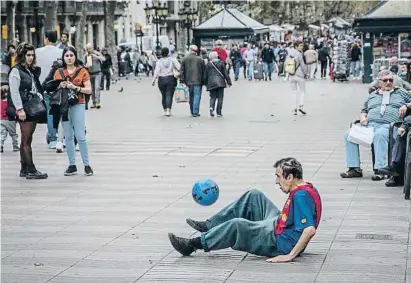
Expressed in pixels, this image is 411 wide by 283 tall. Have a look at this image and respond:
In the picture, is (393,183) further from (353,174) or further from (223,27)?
(223,27)

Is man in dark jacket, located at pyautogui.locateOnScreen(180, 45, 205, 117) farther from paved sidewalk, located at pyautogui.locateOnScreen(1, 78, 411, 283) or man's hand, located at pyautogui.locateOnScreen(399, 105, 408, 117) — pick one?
man's hand, located at pyautogui.locateOnScreen(399, 105, 408, 117)

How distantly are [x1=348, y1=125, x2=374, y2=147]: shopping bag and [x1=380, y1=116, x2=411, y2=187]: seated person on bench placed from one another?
64cm

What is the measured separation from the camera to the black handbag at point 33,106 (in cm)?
1347

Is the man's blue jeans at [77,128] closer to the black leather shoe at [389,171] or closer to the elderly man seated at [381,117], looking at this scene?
the elderly man seated at [381,117]

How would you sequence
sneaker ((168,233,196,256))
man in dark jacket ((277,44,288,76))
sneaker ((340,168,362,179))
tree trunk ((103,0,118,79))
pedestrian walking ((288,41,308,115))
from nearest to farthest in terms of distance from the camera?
sneaker ((168,233,196,256)) < sneaker ((340,168,362,179)) < pedestrian walking ((288,41,308,115)) < man in dark jacket ((277,44,288,76)) < tree trunk ((103,0,118,79))

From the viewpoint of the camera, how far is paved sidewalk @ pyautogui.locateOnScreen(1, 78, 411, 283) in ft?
26.4

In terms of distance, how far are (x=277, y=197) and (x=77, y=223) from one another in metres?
2.53

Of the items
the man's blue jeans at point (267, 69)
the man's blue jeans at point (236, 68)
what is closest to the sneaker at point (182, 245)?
the man's blue jeans at point (267, 69)

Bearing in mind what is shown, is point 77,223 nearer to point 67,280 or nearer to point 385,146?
point 67,280

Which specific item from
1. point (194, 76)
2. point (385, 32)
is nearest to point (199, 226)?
point (194, 76)

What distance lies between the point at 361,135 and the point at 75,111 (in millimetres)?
3695

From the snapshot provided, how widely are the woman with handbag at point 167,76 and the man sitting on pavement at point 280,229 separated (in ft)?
52.2

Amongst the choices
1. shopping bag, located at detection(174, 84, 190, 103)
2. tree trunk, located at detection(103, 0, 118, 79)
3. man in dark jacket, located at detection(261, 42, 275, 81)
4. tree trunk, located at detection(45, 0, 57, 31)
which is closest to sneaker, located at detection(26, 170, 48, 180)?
shopping bag, located at detection(174, 84, 190, 103)

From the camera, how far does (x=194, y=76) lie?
24266 millimetres
